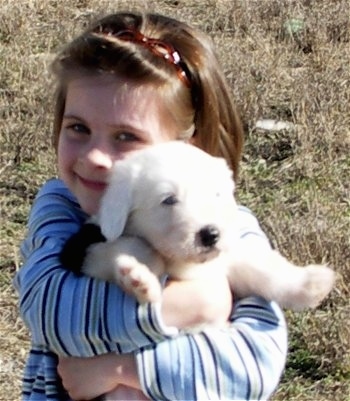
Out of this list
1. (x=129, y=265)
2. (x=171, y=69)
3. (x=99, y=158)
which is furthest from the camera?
(x=171, y=69)

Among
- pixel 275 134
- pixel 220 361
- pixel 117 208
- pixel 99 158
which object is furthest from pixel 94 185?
pixel 275 134

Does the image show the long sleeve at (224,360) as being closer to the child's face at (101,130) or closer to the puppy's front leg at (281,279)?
the puppy's front leg at (281,279)

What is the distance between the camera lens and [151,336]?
7.14 feet

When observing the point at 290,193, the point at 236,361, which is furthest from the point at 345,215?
the point at 236,361

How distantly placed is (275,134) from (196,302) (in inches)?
127

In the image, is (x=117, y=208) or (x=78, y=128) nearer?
(x=117, y=208)

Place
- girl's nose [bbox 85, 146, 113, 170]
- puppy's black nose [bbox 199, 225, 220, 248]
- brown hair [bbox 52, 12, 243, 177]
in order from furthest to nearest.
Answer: brown hair [bbox 52, 12, 243, 177]
girl's nose [bbox 85, 146, 113, 170]
puppy's black nose [bbox 199, 225, 220, 248]

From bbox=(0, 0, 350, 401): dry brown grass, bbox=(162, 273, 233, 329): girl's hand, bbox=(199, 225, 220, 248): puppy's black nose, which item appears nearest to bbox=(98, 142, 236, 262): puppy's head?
bbox=(199, 225, 220, 248): puppy's black nose

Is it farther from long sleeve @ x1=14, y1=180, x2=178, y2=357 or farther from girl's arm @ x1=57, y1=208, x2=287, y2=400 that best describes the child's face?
girl's arm @ x1=57, y1=208, x2=287, y2=400

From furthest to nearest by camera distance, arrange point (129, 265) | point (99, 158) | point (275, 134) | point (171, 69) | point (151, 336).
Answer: point (275, 134)
point (171, 69)
point (99, 158)
point (151, 336)
point (129, 265)

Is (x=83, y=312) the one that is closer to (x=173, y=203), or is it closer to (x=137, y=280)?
(x=137, y=280)

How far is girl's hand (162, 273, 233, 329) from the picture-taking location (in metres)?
2.21

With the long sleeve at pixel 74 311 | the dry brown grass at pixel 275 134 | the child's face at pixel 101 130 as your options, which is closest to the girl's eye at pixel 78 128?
the child's face at pixel 101 130

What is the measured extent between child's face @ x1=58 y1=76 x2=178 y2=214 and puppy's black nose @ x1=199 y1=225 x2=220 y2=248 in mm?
330
